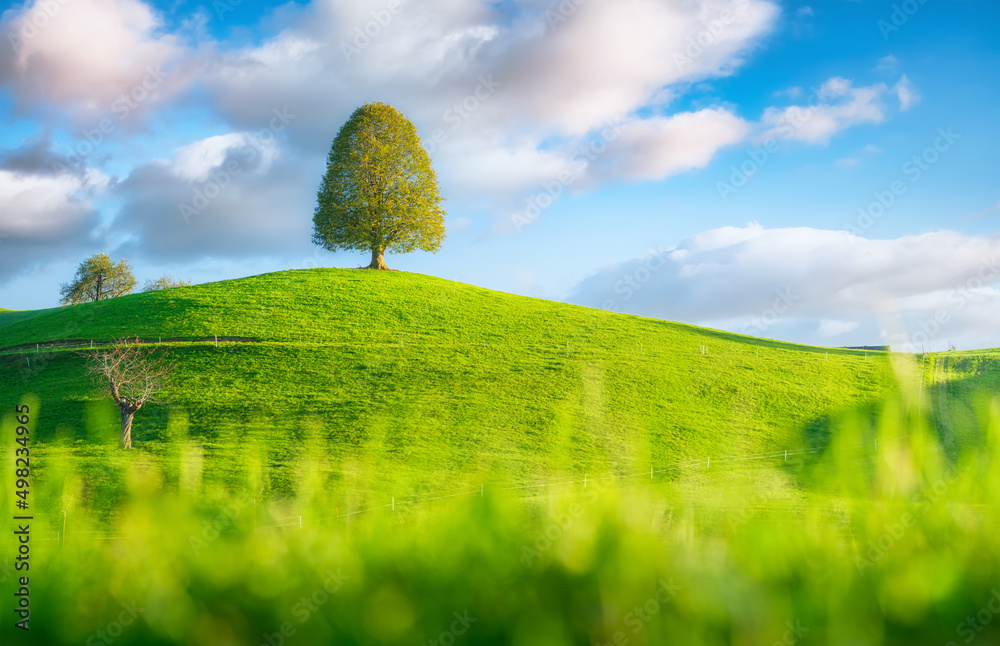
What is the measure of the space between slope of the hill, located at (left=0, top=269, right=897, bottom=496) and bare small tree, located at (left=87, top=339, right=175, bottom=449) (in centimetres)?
118

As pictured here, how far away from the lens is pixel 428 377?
45.4m

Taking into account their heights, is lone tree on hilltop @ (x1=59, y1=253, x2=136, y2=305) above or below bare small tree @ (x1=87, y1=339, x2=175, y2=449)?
above

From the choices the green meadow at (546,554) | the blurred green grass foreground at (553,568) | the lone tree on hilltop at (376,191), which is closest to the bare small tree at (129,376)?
the lone tree on hilltop at (376,191)

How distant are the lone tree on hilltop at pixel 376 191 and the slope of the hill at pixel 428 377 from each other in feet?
26.3

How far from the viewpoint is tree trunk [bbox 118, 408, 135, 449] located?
35000 millimetres

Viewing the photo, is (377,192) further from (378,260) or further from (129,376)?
(129,376)

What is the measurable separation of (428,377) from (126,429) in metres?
18.2

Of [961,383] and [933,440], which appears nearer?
[933,440]

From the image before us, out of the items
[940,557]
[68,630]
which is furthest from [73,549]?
[940,557]

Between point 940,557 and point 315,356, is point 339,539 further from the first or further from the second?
point 315,356

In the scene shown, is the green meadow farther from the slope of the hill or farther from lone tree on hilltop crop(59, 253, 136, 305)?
lone tree on hilltop crop(59, 253, 136, 305)

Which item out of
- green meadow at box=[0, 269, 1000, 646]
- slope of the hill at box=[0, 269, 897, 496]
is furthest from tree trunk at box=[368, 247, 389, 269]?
green meadow at box=[0, 269, 1000, 646]

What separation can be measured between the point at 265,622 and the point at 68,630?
0.52 m

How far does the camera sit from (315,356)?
48.4m
